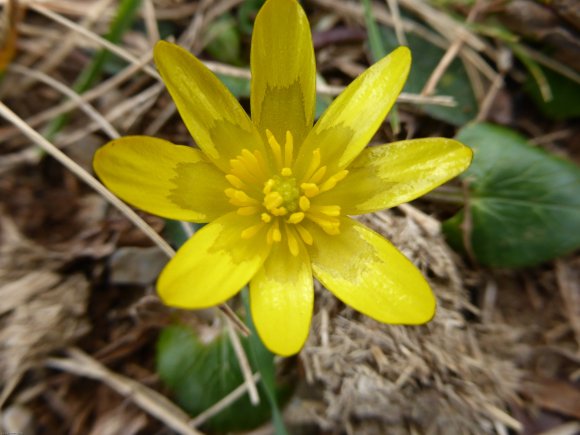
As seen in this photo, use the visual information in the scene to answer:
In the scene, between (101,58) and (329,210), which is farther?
(101,58)

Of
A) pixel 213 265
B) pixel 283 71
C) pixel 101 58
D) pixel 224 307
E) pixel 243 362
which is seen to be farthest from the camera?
pixel 101 58

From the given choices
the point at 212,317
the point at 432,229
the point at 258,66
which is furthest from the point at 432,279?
the point at 258,66

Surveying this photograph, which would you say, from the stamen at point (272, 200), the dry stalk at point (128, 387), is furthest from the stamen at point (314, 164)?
the dry stalk at point (128, 387)

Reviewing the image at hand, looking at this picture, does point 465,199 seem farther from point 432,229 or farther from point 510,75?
point 510,75

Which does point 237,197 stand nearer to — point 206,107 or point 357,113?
point 206,107

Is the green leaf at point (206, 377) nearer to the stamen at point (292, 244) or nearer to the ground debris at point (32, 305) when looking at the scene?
the ground debris at point (32, 305)

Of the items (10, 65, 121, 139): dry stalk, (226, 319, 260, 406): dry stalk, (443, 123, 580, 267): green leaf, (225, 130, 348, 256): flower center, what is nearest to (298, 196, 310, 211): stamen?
(225, 130, 348, 256): flower center

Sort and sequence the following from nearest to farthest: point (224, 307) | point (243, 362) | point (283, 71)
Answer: point (283, 71)
point (224, 307)
point (243, 362)

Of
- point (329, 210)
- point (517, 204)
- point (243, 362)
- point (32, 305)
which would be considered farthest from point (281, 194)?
point (32, 305)
